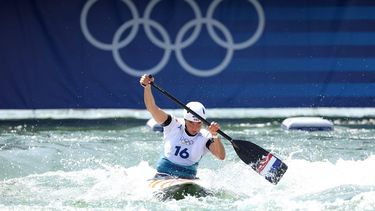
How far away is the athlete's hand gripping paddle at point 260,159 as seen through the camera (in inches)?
440

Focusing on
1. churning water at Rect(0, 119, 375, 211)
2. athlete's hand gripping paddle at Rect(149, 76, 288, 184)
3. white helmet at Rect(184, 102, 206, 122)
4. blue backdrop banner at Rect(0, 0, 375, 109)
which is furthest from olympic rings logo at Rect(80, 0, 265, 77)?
white helmet at Rect(184, 102, 206, 122)

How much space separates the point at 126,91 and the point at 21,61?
1788mm

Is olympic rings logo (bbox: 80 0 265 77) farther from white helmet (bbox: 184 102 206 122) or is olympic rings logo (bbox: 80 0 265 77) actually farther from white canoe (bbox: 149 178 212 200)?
white canoe (bbox: 149 178 212 200)

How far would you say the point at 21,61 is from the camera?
55.8 ft

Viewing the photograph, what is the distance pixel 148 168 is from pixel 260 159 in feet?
5.60

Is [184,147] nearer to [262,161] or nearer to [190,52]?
[262,161]

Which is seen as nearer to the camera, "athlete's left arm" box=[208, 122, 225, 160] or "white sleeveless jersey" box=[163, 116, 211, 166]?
"athlete's left arm" box=[208, 122, 225, 160]

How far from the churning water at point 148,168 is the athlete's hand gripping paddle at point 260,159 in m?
0.21

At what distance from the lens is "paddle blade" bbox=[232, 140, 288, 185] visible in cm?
1117

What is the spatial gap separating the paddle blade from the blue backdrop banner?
18.7ft

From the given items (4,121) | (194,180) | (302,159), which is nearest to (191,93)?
(4,121)

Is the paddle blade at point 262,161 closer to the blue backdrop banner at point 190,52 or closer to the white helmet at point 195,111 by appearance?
the white helmet at point 195,111

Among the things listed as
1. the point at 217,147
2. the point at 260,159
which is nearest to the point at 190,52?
the point at 260,159

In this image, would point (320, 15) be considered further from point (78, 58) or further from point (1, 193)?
point (1, 193)
